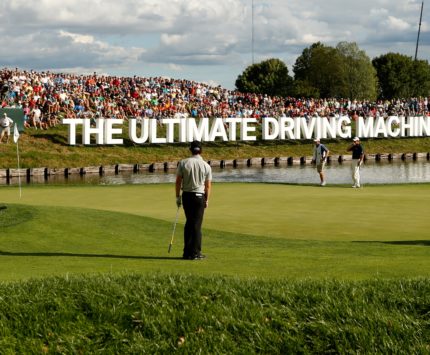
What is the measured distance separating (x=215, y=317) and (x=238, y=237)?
913cm

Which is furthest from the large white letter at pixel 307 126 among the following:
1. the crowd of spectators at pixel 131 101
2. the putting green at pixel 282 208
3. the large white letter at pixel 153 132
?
the putting green at pixel 282 208

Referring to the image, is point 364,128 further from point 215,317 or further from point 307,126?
point 215,317

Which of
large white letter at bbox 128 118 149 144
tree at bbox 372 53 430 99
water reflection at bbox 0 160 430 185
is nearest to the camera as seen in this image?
water reflection at bbox 0 160 430 185

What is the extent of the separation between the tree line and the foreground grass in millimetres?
136610

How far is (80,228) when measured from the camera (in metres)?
18.2

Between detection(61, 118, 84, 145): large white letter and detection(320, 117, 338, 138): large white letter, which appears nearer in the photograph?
detection(61, 118, 84, 145): large white letter

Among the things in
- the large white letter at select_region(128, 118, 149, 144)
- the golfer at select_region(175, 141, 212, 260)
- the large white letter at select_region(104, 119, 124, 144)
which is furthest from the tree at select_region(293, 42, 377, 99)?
the golfer at select_region(175, 141, 212, 260)

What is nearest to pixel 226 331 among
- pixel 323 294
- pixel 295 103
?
pixel 323 294

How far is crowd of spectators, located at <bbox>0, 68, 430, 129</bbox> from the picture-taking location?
69.4m

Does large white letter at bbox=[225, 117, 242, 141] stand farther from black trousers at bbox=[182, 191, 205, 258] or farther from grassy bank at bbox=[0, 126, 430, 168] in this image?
black trousers at bbox=[182, 191, 205, 258]

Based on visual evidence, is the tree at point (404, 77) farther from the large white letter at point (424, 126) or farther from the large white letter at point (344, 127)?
the large white letter at point (344, 127)

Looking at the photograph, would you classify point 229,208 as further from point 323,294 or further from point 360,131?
point 360,131

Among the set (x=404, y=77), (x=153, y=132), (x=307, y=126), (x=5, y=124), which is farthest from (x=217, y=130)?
(x=404, y=77)

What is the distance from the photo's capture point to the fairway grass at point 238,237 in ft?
42.8
